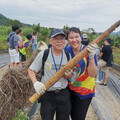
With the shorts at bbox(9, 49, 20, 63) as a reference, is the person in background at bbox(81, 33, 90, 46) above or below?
above

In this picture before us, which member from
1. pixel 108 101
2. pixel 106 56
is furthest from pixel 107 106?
pixel 106 56

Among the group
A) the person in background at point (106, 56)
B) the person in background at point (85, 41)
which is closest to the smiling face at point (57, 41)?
the person in background at point (106, 56)

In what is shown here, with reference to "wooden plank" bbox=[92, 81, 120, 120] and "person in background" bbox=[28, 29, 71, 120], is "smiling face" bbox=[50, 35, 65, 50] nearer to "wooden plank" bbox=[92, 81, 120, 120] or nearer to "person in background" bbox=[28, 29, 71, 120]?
"person in background" bbox=[28, 29, 71, 120]

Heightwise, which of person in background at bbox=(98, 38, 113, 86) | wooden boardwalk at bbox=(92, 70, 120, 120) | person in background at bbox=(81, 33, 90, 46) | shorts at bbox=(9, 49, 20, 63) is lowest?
wooden boardwalk at bbox=(92, 70, 120, 120)

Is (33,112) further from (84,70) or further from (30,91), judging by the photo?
(84,70)

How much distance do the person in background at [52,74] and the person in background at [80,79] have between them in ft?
0.59

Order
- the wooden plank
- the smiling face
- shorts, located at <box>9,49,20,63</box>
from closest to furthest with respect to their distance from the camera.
→ the smiling face < the wooden plank < shorts, located at <box>9,49,20,63</box>

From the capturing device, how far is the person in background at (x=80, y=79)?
5.62ft

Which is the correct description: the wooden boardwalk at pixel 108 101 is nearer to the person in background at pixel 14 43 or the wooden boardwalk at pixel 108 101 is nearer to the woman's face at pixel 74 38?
the woman's face at pixel 74 38

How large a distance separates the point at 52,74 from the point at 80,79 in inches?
17.6

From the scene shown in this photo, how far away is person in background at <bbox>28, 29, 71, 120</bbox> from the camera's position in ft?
5.30

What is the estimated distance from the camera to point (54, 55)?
5.41 ft

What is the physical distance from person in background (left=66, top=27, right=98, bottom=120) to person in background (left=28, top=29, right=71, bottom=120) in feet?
0.59

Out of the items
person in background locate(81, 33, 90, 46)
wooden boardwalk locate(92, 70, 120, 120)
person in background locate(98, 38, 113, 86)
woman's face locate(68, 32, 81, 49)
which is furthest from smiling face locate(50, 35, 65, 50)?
person in background locate(81, 33, 90, 46)
